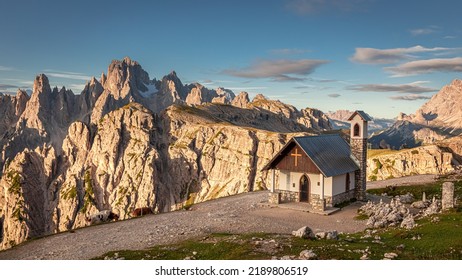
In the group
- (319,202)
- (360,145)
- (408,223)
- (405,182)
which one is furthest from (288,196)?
(405,182)

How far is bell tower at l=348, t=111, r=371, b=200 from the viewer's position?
147 ft

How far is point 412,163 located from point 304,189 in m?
90.0

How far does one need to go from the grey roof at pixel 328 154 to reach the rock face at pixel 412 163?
76276 mm

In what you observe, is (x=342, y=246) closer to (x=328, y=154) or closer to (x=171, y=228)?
(x=171, y=228)

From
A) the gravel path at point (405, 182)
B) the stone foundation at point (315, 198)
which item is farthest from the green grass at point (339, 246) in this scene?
the gravel path at point (405, 182)

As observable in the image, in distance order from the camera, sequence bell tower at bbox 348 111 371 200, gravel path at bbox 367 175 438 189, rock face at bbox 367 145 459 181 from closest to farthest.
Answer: bell tower at bbox 348 111 371 200
gravel path at bbox 367 175 438 189
rock face at bbox 367 145 459 181

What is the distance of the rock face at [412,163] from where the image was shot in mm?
114312

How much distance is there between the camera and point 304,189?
144ft

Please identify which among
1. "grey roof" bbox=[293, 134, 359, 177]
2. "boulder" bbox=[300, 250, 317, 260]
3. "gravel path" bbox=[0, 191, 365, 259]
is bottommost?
"gravel path" bbox=[0, 191, 365, 259]

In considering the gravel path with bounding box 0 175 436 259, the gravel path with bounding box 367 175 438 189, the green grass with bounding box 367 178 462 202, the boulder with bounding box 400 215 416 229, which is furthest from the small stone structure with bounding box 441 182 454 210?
the gravel path with bounding box 367 175 438 189

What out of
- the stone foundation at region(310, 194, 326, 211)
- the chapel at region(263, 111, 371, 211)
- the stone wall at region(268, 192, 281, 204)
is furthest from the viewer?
the stone wall at region(268, 192, 281, 204)

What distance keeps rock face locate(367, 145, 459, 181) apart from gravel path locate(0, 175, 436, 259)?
82.1 meters

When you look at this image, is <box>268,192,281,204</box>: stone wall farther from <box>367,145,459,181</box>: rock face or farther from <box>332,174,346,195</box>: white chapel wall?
<box>367,145,459,181</box>: rock face
